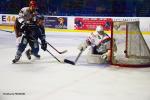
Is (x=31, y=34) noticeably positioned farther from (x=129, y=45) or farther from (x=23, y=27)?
(x=129, y=45)

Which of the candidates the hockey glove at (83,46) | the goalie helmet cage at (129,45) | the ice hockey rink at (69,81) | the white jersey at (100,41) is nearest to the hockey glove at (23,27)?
the ice hockey rink at (69,81)

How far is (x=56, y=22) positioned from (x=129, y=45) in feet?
27.3

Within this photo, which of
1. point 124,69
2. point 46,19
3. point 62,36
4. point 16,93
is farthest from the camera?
point 46,19

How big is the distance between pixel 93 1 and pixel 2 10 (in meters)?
4.37

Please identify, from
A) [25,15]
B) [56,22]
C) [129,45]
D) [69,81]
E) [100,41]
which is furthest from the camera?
[56,22]

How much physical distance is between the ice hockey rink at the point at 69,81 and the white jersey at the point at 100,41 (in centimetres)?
37

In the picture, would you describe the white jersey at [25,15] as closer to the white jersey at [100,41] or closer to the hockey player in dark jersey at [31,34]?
the hockey player in dark jersey at [31,34]

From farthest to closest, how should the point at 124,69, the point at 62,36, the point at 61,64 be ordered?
the point at 62,36, the point at 61,64, the point at 124,69

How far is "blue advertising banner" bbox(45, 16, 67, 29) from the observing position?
1575 centimetres

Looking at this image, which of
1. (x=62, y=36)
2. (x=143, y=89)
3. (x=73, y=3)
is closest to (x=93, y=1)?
(x=73, y=3)

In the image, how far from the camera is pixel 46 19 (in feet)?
52.5

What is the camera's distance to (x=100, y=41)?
7.63 m

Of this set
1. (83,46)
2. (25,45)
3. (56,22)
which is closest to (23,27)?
(25,45)

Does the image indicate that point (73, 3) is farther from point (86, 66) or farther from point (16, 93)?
point (16, 93)
